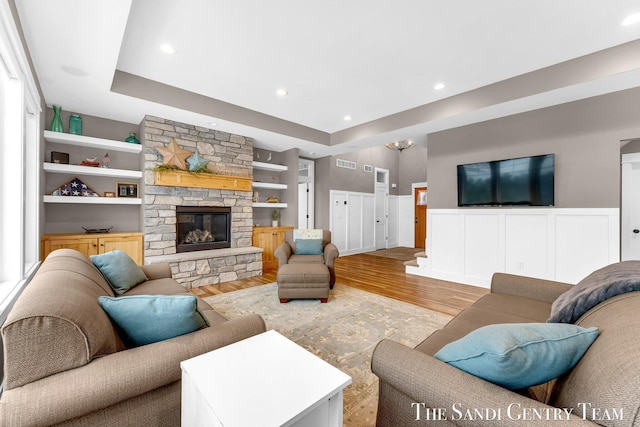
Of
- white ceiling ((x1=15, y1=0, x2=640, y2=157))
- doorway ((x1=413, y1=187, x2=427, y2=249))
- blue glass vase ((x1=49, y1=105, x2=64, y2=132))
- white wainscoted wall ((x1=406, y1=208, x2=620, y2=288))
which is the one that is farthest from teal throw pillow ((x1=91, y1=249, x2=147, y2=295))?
doorway ((x1=413, y1=187, x2=427, y2=249))

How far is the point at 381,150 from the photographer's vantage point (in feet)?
25.8

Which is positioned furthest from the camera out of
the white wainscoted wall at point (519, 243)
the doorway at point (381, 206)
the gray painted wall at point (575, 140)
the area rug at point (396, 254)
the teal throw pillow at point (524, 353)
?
the doorway at point (381, 206)

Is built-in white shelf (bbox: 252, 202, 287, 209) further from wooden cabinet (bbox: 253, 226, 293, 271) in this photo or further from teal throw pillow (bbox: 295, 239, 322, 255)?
teal throw pillow (bbox: 295, 239, 322, 255)

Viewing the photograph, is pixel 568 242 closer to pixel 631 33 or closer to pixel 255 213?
pixel 631 33

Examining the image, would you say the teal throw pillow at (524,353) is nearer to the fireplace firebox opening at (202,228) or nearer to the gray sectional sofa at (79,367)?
the gray sectional sofa at (79,367)

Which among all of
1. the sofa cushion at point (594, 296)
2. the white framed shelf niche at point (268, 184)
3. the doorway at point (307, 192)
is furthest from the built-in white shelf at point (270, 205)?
the sofa cushion at point (594, 296)

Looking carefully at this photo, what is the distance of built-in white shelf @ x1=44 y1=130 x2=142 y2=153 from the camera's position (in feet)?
11.1

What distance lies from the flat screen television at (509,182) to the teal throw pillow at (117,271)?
433 cm

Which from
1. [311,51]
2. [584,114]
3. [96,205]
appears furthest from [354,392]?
[96,205]

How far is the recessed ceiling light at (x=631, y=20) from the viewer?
6.99ft

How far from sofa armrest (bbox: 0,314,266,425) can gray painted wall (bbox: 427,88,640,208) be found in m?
4.28

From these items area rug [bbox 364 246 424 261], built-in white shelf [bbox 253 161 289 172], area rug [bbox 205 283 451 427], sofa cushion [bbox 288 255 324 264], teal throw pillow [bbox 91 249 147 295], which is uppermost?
built-in white shelf [bbox 253 161 289 172]

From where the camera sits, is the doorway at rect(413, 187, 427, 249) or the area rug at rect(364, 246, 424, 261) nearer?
the area rug at rect(364, 246, 424, 261)

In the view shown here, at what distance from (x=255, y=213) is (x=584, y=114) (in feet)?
17.5
